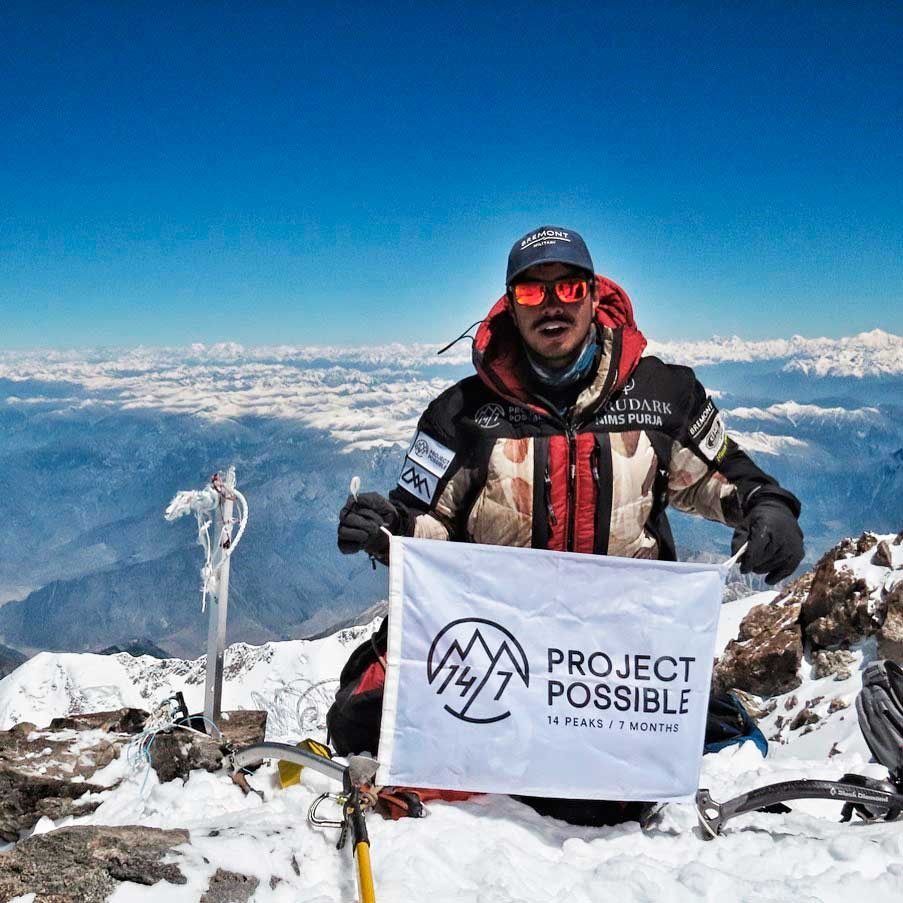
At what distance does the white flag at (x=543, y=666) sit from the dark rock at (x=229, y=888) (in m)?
1.07

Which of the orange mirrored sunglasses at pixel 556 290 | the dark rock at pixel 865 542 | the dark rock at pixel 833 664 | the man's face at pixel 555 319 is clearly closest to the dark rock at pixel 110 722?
the man's face at pixel 555 319


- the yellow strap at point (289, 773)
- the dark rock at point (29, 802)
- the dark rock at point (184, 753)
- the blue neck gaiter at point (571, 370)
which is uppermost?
the blue neck gaiter at point (571, 370)

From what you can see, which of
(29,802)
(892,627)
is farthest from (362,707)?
(892,627)

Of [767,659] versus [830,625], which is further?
[767,659]

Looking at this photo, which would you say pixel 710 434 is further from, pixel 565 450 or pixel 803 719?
pixel 803 719

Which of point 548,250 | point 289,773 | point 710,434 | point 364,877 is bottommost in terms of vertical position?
point 289,773

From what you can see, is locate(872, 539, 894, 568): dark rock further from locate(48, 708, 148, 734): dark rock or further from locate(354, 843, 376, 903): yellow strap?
locate(354, 843, 376, 903): yellow strap

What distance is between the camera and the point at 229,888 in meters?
3.05

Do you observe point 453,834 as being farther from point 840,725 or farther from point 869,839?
point 840,725

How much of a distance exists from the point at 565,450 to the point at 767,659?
60.4 feet

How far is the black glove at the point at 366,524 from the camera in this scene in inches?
175

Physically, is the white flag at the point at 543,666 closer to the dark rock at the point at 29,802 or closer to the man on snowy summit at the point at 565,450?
the man on snowy summit at the point at 565,450

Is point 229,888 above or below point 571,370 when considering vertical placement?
below

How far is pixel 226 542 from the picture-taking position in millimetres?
5621
